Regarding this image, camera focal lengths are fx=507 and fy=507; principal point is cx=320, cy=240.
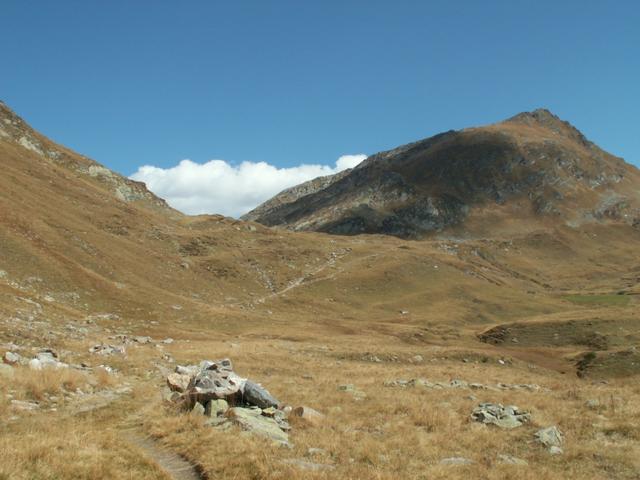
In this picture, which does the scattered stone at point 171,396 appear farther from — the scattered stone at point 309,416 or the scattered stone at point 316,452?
the scattered stone at point 316,452

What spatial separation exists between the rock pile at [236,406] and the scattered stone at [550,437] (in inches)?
245

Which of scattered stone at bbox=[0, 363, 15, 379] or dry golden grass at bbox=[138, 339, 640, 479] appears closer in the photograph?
dry golden grass at bbox=[138, 339, 640, 479]

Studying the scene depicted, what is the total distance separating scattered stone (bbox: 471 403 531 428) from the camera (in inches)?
639

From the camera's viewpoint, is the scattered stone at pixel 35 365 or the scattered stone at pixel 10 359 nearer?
the scattered stone at pixel 35 365

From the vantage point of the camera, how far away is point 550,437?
14.0 m

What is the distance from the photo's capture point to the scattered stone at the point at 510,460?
11.9 metres

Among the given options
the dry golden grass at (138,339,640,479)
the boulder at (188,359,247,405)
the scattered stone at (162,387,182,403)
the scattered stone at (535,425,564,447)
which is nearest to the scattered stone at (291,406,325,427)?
the dry golden grass at (138,339,640,479)

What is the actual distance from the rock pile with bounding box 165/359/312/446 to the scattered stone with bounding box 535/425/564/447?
20.4 feet

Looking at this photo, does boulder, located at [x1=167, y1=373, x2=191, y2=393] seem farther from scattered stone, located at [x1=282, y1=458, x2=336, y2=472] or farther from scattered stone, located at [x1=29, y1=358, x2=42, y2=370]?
scattered stone, located at [x1=282, y1=458, x2=336, y2=472]

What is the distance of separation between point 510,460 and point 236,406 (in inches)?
299

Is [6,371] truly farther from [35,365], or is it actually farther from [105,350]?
[105,350]

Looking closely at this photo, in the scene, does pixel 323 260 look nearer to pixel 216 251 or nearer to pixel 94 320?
pixel 216 251

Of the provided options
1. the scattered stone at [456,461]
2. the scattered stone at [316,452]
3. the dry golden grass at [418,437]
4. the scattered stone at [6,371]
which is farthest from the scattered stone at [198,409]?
the scattered stone at [456,461]

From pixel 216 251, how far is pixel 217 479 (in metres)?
87.2
